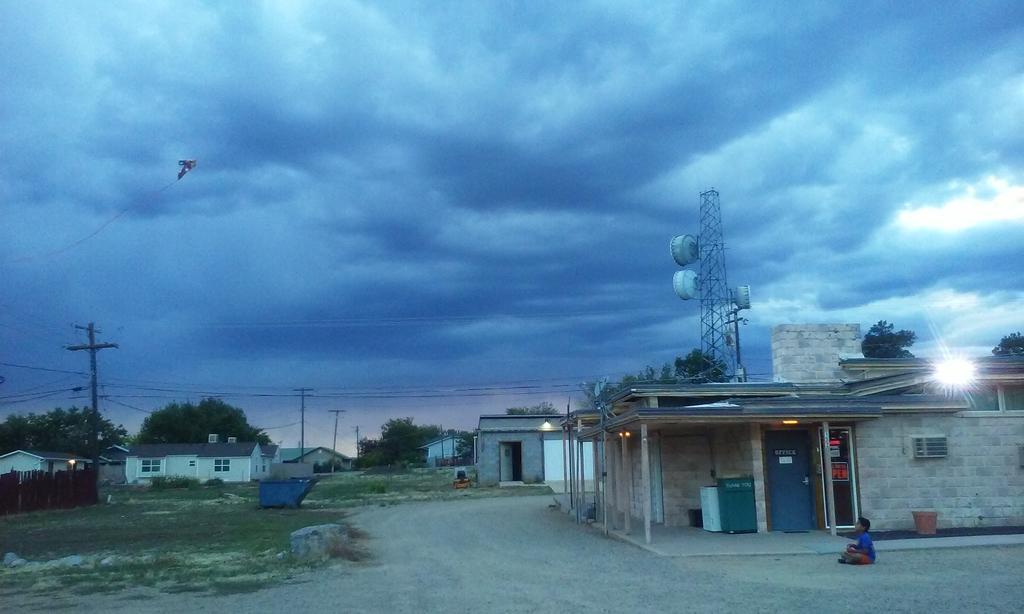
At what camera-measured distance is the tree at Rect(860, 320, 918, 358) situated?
195 feet

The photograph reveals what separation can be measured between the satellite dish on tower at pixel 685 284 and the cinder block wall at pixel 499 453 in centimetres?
2416

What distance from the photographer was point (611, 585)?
12.2 meters

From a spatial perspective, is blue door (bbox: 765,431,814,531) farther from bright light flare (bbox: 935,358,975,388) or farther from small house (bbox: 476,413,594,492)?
small house (bbox: 476,413,594,492)

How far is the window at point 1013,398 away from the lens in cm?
1894

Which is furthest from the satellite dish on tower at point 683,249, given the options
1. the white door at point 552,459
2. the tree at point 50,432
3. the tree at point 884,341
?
the tree at point 50,432

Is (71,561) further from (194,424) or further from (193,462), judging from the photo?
(194,424)

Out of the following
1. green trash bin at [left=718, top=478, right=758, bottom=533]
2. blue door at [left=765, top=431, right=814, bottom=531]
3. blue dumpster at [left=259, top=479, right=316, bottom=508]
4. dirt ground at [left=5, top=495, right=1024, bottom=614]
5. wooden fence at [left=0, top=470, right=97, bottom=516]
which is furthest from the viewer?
wooden fence at [left=0, top=470, right=97, bottom=516]

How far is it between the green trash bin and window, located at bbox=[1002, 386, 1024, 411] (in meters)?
6.07

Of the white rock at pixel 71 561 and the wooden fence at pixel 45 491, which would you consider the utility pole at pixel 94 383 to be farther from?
the white rock at pixel 71 561

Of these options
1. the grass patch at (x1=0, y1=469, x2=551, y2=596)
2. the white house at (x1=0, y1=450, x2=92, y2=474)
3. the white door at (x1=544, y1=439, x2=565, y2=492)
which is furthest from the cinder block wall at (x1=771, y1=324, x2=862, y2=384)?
the white house at (x1=0, y1=450, x2=92, y2=474)

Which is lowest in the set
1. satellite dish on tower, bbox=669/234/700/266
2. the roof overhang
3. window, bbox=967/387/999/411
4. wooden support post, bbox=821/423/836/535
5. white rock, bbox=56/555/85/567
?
white rock, bbox=56/555/85/567

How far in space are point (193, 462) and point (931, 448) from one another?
66172mm

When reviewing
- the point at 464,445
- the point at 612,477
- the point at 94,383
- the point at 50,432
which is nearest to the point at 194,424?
the point at 50,432

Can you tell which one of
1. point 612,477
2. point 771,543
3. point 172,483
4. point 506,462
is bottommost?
point 172,483
